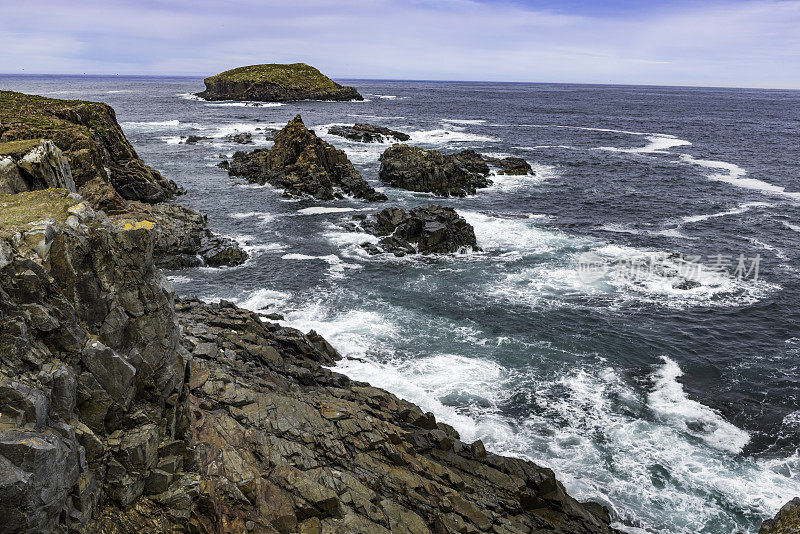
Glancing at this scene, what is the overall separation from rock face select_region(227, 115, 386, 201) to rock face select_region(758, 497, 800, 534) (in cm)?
5200

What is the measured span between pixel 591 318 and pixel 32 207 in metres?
33.0

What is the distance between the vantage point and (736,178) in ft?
261

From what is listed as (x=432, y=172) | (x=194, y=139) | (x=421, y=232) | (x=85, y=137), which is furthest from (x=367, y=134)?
(x=85, y=137)

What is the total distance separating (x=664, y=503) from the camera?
68.2 feet

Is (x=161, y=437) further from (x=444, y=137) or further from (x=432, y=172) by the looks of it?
(x=444, y=137)

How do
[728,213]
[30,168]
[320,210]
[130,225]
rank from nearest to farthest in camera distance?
[130,225]
[30,168]
[728,213]
[320,210]

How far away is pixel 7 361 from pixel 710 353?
35139 millimetres

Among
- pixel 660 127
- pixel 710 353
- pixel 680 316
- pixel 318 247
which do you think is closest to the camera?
pixel 710 353

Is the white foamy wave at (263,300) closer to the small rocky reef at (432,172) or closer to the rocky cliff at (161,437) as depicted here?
the rocky cliff at (161,437)

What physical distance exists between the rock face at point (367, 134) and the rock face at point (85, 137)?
2130 inches

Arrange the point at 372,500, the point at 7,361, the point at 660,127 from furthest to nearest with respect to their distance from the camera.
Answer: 1. the point at 660,127
2. the point at 372,500
3. the point at 7,361

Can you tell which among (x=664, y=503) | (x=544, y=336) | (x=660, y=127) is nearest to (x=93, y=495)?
(x=664, y=503)

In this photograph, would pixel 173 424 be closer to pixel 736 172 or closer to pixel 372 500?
pixel 372 500

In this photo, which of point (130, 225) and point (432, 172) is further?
point (432, 172)
